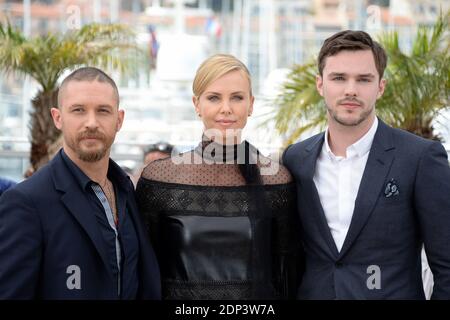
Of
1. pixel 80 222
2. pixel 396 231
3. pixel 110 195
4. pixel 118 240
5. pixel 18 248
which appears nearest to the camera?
pixel 18 248

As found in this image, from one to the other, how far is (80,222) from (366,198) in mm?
1138

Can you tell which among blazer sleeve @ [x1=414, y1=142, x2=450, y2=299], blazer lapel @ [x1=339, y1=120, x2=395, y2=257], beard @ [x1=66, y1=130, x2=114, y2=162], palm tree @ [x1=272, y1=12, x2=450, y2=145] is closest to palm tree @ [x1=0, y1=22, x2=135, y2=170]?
palm tree @ [x1=272, y1=12, x2=450, y2=145]

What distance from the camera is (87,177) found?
2848 mm

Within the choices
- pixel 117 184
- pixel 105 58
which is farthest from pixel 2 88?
pixel 117 184

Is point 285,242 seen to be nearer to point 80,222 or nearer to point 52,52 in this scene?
point 80,222

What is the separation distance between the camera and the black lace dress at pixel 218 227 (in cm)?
310

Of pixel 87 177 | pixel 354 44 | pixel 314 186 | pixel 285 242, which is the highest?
pixel 354 44

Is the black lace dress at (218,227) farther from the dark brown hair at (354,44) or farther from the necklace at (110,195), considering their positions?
the dark brown hair at (354,44)

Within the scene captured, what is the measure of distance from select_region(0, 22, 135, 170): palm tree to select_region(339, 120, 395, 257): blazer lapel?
574 centimetres

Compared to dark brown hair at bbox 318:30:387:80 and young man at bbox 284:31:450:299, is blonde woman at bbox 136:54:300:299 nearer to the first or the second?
young man at bbox 284:31:450:299

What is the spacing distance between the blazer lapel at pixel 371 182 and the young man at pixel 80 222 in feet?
2.61

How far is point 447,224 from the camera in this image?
304 cm

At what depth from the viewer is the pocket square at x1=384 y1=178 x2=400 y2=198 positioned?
3.11 metres

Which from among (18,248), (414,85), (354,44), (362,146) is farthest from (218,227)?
(414,85)
